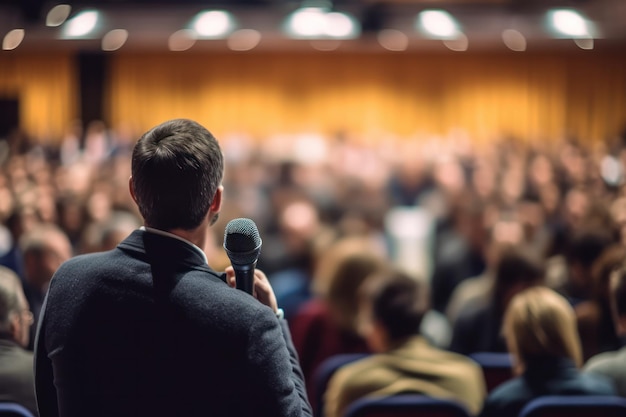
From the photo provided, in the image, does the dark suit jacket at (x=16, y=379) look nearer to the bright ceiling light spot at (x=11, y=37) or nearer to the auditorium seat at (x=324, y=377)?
the auditorium seat at (x=324, y=377)

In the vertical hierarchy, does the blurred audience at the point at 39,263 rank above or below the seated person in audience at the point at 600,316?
above

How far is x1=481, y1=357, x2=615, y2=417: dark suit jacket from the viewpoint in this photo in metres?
3.15

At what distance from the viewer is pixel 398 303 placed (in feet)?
11.4

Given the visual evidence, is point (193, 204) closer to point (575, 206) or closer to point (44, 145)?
point (575, 206)

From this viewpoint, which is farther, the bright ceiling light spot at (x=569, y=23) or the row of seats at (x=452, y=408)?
the bright ceiling light spot at (x=569, y=23)

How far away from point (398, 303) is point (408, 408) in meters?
0.73

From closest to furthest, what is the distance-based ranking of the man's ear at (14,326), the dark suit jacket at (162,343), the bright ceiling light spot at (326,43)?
the dark suit jacket at (162,343) < the man's ear at (14,326) < the bright ceiling light spot at (326,43)

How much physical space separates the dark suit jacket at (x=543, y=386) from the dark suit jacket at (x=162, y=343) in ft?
5.54

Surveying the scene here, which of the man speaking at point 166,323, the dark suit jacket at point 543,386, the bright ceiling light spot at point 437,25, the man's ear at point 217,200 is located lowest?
the dark suit jacket at point 543,386

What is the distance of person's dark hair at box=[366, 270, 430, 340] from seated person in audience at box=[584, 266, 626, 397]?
758 mm

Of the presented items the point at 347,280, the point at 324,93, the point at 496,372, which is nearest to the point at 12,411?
the point at 347,280

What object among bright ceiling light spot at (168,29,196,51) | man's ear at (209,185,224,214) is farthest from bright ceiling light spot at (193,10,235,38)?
man's ear at (209,185,224,214)

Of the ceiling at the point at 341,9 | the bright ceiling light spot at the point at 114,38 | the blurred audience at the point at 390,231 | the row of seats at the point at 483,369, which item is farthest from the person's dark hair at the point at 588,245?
the bright ceiling light spot at the point at 114,38

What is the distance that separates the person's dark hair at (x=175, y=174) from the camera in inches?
67.5
